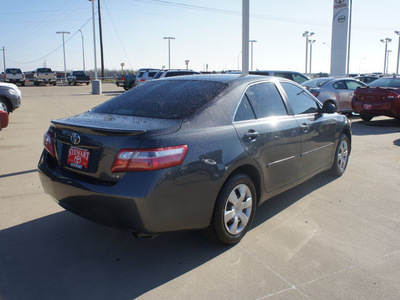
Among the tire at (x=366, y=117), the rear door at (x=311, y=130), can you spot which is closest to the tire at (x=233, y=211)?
the rear door at (x=311, y=130)

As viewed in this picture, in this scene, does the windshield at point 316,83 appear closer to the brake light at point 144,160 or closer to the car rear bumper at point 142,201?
the car rear bumper at point 142,201

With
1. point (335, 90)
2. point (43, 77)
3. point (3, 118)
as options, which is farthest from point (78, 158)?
point (43, 77)

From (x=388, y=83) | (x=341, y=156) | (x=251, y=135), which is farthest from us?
(x=388, y=83)

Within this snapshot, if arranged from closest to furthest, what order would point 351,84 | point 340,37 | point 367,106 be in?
point 367,106
point 351,84
point 340,37

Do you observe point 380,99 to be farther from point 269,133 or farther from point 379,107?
point 269,133

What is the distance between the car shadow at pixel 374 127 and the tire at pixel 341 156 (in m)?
4.62

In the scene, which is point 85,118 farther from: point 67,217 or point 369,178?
point 369,178

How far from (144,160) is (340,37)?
96.5 feet

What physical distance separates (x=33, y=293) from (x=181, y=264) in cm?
117

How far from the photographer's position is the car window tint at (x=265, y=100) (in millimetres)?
3895

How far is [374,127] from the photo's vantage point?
37.7ft

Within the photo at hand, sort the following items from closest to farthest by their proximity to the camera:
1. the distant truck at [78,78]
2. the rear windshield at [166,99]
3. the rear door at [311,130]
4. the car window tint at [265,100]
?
the rear windshield at [166,99] < the car window tint at [265,100] < the rear door at [311,130] < the distant truck at [78,78]

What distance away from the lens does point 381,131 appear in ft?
35.0

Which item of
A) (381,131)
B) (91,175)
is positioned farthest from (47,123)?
(381,131)
